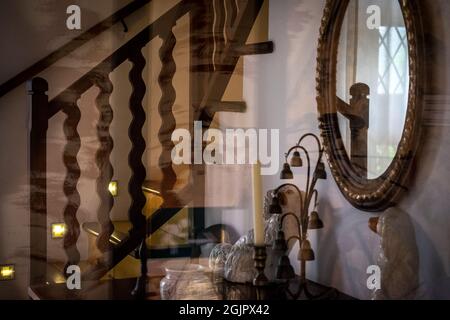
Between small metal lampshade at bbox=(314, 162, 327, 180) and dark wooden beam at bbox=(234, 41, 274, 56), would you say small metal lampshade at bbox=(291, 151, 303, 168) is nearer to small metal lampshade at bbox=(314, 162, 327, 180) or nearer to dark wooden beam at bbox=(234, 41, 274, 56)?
small metal lampshade at bbox=(314, 162, 327, 180)

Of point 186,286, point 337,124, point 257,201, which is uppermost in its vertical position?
point 337,124

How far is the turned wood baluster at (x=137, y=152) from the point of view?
0.79 metres

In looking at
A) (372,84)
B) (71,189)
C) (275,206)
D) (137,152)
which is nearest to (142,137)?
(137,152)

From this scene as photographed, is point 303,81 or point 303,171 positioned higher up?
point 303,81

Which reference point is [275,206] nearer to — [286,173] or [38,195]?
[286,173]

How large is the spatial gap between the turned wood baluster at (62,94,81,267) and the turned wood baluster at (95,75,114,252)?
3 cm

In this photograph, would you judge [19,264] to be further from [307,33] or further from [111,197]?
[307,33]

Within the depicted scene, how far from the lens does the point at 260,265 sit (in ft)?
2.55

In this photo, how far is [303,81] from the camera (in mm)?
912

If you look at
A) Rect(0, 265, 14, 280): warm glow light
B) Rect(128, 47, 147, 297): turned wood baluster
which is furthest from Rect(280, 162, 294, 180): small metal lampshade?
Rect(0, 265, 14, 280): warm glow light

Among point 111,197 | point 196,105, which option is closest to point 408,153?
point 196,105

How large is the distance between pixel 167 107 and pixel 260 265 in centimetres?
28

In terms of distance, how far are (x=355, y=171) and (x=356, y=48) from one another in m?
0.19

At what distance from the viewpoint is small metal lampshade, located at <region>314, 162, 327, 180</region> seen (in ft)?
2.89
